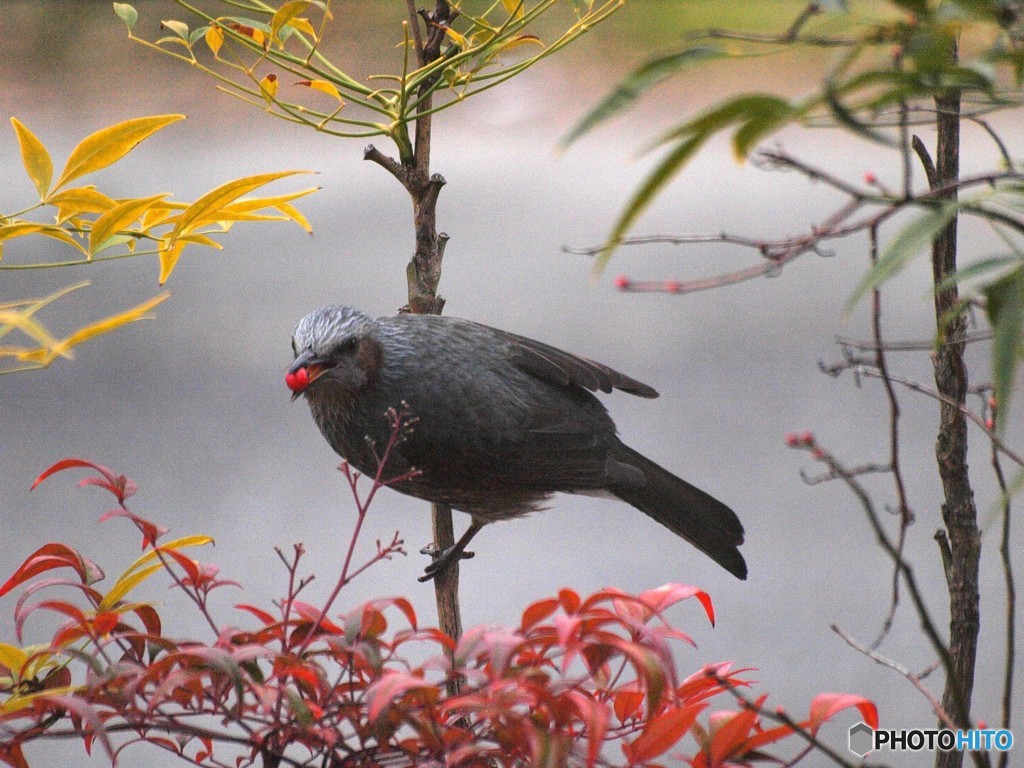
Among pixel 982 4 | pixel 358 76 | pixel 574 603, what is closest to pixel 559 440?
pixel 574 603

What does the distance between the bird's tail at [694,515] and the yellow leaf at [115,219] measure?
571mm

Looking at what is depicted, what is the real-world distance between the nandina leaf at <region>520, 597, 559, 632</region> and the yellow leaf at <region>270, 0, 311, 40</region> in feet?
1.30

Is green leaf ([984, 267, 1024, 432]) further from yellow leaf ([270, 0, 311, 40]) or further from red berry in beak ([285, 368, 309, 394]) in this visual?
red berry in beak ([285, 368, 309, 394])

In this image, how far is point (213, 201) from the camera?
690mm

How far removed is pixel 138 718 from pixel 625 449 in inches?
24.9

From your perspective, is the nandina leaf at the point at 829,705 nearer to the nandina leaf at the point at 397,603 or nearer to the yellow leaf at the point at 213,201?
the nandina leaf at the point at 397,603

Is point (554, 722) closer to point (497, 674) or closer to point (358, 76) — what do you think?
point (497, 674)

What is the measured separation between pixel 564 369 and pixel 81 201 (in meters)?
0.53

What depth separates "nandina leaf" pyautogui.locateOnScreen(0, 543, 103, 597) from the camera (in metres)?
0.62

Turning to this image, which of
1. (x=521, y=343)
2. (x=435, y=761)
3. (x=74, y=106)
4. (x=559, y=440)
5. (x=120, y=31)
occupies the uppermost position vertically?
(x=120, y=31)

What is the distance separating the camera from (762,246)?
19.3 inches

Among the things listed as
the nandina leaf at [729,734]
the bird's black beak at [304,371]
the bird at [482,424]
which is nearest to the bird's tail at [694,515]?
the bird at [482,424]

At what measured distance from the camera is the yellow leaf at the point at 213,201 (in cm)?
68

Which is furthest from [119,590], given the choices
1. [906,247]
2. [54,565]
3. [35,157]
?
[906,247]
